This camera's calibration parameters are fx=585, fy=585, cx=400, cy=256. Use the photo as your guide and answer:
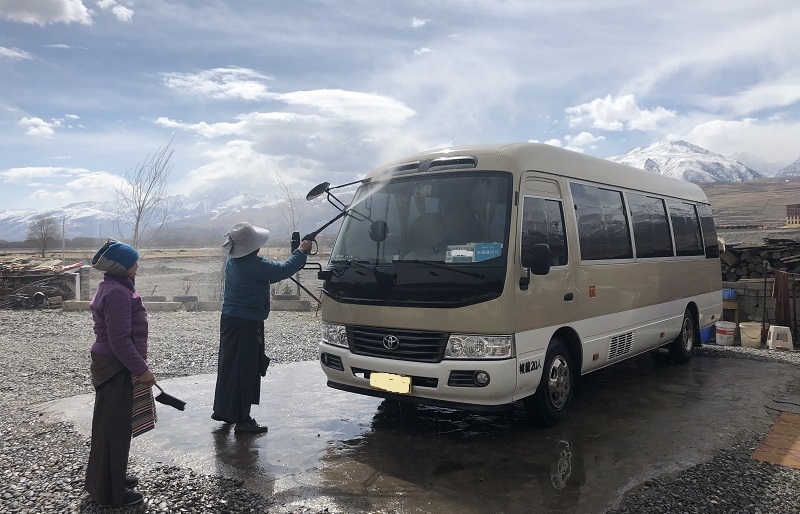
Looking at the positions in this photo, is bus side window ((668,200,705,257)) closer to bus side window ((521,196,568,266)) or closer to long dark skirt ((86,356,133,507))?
bus side window ((521,196,568,266))

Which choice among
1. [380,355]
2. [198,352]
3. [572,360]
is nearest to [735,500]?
[572,360]

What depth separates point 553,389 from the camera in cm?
594

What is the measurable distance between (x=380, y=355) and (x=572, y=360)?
2214mm

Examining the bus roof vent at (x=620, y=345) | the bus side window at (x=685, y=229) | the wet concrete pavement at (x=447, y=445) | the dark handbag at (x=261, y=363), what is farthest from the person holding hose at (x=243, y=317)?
the bus side window at (x=685, y=229)

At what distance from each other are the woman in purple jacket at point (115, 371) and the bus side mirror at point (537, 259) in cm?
325

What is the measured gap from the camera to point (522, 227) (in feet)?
18.0

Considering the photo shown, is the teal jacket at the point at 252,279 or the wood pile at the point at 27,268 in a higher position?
the teal jacket at the point at 252,279

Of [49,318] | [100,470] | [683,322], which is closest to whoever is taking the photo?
[100,470]

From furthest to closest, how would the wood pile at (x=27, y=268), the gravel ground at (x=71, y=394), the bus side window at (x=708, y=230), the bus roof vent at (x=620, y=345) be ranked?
the wood pile at (x=27, y=268) < the bus side window at (x=708, y=230) < the bus roof vent at (x=620, y=345) < the gravel ground at (x=71, y=394)

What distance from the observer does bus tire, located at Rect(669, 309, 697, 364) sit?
9258mm

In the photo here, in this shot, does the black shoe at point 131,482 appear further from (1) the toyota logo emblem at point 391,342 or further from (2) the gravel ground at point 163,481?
(1) the toyota logo emblem at point 391,342

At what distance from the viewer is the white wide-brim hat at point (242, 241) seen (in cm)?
569

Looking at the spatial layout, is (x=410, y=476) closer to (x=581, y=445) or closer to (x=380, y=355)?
(x=380, y=355)

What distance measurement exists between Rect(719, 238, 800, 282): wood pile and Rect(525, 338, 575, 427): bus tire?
9006mm
